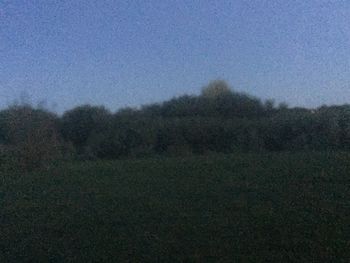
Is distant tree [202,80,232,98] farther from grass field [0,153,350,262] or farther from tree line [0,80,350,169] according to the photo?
grass field [0,153,350,262]

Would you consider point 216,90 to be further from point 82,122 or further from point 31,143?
point 31,143

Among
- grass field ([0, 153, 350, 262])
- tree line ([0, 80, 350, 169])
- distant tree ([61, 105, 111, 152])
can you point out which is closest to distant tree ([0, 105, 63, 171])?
tree line ([0, 80, 350, 169])

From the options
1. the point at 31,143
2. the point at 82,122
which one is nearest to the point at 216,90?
the point at 82,122

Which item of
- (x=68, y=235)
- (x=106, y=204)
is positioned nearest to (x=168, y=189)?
(x=106, y=204)

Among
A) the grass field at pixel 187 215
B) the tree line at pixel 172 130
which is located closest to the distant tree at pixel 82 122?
the tree line at pixel 172 130

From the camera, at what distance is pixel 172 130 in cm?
3641

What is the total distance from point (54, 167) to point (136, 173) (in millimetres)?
6458

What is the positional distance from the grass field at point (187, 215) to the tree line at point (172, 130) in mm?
7348

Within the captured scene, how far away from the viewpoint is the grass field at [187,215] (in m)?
10.2

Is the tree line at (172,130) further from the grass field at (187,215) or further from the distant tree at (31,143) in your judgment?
the grass field at (187,215)

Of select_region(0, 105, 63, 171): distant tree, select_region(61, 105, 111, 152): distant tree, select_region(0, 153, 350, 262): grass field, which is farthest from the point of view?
select_region(61, 105, 111, 152): distant tree

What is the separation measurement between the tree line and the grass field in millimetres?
7348

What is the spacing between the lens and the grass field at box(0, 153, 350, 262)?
33.6ft

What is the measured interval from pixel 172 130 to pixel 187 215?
927 inches
